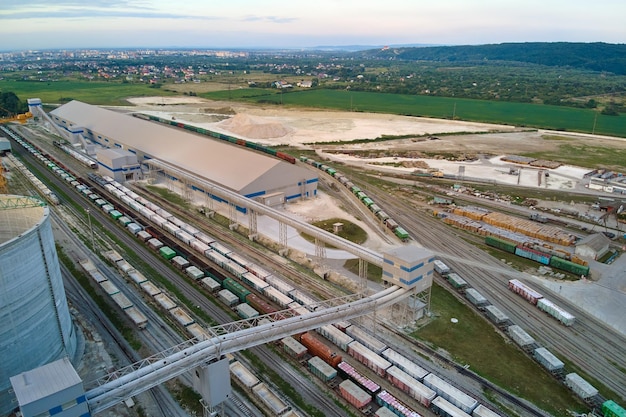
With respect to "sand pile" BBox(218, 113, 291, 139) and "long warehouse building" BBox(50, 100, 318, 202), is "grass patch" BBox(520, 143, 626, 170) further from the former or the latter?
"long warehouse building" BBox(50, 100, 318, 202)

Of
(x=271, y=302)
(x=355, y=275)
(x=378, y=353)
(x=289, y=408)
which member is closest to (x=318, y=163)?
(x=355, y=275)

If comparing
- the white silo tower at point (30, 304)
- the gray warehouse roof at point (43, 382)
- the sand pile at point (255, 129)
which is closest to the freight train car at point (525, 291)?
the gray warehouse roof at point (43, 382)

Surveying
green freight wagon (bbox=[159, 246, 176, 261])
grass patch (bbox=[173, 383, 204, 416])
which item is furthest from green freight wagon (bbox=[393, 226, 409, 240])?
grass patch (bbox=[173, 383, 204, 416])

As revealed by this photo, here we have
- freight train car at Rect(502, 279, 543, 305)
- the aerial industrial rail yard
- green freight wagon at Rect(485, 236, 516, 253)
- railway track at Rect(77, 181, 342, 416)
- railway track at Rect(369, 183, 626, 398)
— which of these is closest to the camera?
the aerial industrial rail yard

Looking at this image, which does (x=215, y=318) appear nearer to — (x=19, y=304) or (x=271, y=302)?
(x=271, y=302)

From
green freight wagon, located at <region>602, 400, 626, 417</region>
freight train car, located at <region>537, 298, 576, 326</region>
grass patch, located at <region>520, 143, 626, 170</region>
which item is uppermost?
grass patch, located at <region>520, 143, 626, 170</region>
